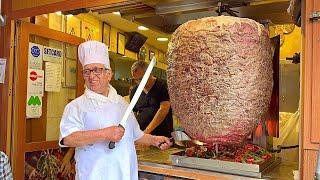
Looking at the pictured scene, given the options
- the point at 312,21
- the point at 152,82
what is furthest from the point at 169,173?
the point at 152,82

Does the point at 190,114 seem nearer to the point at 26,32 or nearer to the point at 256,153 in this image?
the point at 256,153

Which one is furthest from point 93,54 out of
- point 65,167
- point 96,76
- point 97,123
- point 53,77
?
point 65,167

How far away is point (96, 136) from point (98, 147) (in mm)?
174

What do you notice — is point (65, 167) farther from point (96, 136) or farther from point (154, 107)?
point (96, 136)

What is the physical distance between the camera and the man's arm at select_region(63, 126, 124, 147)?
1496 mm

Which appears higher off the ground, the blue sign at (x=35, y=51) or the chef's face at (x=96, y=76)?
the blue sign at (x=35, y=51)

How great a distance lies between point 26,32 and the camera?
2293 millimetres

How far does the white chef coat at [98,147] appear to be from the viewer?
1.64m

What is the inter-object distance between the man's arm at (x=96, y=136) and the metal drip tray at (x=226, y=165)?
34 centimetres

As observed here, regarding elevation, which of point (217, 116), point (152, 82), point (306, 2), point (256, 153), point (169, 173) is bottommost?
point (169, 173)

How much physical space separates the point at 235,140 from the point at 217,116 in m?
0.15

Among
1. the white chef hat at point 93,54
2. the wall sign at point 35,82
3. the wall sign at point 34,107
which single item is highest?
the white chef hat at point 93,54

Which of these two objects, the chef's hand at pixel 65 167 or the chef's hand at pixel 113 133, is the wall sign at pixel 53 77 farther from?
the chef's hand at pixel 113 133

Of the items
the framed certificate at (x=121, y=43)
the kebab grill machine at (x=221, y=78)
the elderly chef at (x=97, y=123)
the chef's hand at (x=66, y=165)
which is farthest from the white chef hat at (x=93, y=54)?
the framed certificate at (x=121, y=43)
